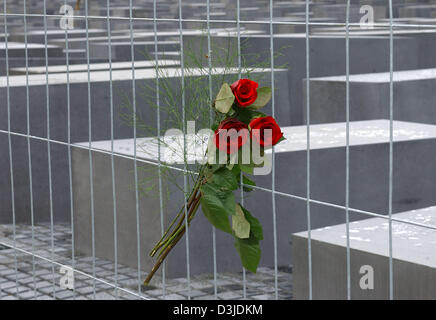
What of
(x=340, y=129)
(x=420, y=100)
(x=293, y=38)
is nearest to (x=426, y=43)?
(x=293, y=38)

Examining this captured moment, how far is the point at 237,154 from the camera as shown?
2475 millimetres

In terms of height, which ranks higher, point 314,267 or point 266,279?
point 314,267

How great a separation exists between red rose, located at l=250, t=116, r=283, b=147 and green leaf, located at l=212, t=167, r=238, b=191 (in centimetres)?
20

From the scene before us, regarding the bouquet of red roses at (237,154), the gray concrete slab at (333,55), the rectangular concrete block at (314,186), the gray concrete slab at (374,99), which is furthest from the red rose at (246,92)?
the gray concrete slab at (333,55)

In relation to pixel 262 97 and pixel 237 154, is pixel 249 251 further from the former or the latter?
pixel 262 97

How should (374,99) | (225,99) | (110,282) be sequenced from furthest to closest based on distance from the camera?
(374,99), (110,282), (225,99)

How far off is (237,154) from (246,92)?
7.3 inches

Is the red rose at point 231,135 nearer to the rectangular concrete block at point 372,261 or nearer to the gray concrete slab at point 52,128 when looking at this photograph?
the rectangular concrete block at point 372,261

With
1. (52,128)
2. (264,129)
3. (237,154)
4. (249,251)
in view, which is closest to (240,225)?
(249,251)

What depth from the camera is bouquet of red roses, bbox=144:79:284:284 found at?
2422mm

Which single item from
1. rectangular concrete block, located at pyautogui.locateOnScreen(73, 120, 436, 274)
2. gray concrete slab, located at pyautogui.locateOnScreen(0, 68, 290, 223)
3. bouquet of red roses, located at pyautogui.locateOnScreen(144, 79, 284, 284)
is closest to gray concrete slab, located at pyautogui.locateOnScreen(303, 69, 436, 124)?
gray concrete slab, located at pyautogui.locateOnScreen(0, 68, 290, 223)
